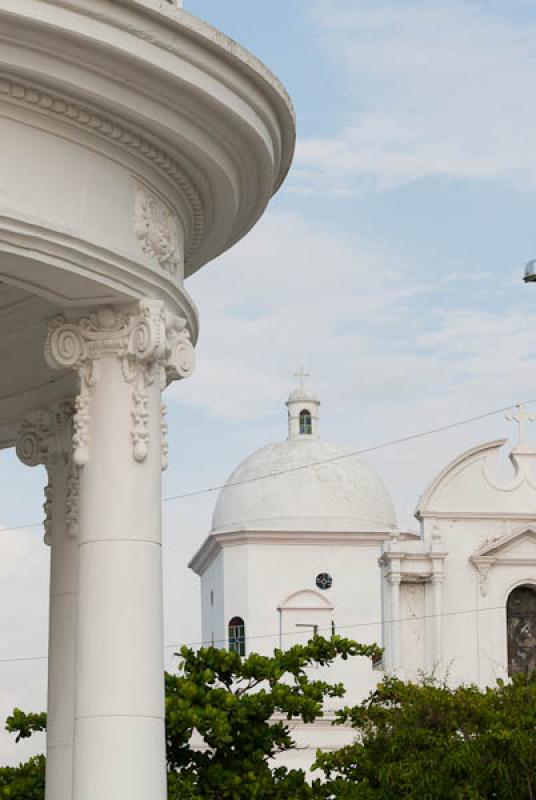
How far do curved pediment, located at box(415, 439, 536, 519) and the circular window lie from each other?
39.3 feet

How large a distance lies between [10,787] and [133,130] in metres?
9.21

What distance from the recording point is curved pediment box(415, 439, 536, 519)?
5984 cm

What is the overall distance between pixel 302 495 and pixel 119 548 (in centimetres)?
6321

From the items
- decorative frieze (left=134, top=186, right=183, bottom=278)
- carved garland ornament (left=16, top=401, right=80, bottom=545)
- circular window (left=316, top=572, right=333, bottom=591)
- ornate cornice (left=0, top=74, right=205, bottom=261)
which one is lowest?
carved garland ornament (left=16, top=401, right=80, bottom=545)

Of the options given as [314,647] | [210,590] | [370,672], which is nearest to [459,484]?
[370,672]

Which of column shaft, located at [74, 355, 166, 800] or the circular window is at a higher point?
the circular window

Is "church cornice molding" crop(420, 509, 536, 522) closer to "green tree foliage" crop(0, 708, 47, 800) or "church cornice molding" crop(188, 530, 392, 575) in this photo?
"church cornice molding" crop(188, 530, 392, 575)

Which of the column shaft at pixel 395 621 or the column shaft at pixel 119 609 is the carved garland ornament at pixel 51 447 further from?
the column shaft at pixel 395 621

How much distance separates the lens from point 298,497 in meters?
72.8

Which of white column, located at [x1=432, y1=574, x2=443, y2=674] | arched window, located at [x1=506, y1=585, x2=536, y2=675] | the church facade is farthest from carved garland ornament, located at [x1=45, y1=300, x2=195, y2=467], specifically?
arched window, located at [x1=506, y1=585, x2=536, y2=675]

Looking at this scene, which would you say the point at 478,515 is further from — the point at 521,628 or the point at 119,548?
the point at 119,548

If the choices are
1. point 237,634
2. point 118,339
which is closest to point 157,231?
point 118,339

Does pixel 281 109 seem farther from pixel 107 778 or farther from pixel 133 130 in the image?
pixel 107 778

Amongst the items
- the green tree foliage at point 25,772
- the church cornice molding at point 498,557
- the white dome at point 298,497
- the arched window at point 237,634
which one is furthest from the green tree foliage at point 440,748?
the white dome at point 298,497
